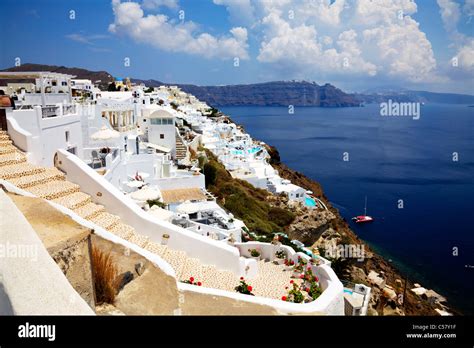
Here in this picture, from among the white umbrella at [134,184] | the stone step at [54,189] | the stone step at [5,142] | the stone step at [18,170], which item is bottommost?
the white umbrella at [134,184]

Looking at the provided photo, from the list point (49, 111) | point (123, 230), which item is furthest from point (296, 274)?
point (49, 111)

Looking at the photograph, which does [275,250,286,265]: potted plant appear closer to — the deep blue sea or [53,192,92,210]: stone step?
[53,192,92,210]: stone step

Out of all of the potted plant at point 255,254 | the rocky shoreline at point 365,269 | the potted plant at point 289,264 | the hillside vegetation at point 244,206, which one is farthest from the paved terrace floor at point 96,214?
the rocky shoreline at point 365,269

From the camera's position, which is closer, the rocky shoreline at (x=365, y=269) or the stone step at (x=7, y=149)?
the stone step at (x=7, y=149)

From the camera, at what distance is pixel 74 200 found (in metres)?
8.61

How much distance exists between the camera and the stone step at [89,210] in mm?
8212

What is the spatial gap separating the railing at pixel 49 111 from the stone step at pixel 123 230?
4.72m

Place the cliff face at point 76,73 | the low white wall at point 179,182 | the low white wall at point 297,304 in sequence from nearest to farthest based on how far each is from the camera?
the low white wall at point 297,304 < the low white wall at point 179,182 < the cliff face at point 76,73

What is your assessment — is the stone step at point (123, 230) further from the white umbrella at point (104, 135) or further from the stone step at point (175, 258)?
the white umbrella at point (104, 135)

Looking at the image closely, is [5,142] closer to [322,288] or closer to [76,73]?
[322,288]

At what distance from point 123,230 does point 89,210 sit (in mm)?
937
